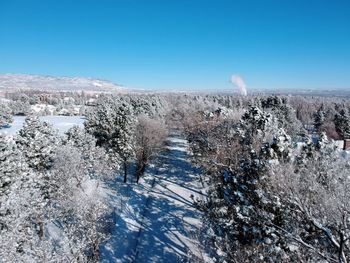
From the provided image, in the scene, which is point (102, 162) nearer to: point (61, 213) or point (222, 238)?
point (61, 213)

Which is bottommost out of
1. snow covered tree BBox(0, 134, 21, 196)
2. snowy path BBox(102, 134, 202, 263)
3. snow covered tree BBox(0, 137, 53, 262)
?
snowy path BBox(102, 134, 202, 263)

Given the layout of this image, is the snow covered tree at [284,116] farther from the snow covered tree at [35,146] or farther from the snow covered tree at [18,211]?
the snow covered tree at [18,211]

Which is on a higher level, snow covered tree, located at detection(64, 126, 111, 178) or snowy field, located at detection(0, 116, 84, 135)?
snow covered tree, located at detection(64, 126, 111, 178)

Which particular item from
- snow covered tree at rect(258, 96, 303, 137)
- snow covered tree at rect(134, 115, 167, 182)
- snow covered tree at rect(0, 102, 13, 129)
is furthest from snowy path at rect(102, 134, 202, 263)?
snow covered tree at rect(0, 102, 13, 129)

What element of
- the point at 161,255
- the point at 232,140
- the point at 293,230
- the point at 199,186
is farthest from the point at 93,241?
the point at 199,186

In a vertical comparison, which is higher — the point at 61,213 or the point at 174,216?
the point at 61,213

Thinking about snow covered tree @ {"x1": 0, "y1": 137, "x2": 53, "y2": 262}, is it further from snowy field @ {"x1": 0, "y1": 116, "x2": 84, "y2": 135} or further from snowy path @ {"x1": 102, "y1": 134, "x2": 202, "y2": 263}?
Result: snowy field @ {"x1": 0, "y1": 116, "x2": 84, "y2": 135}
